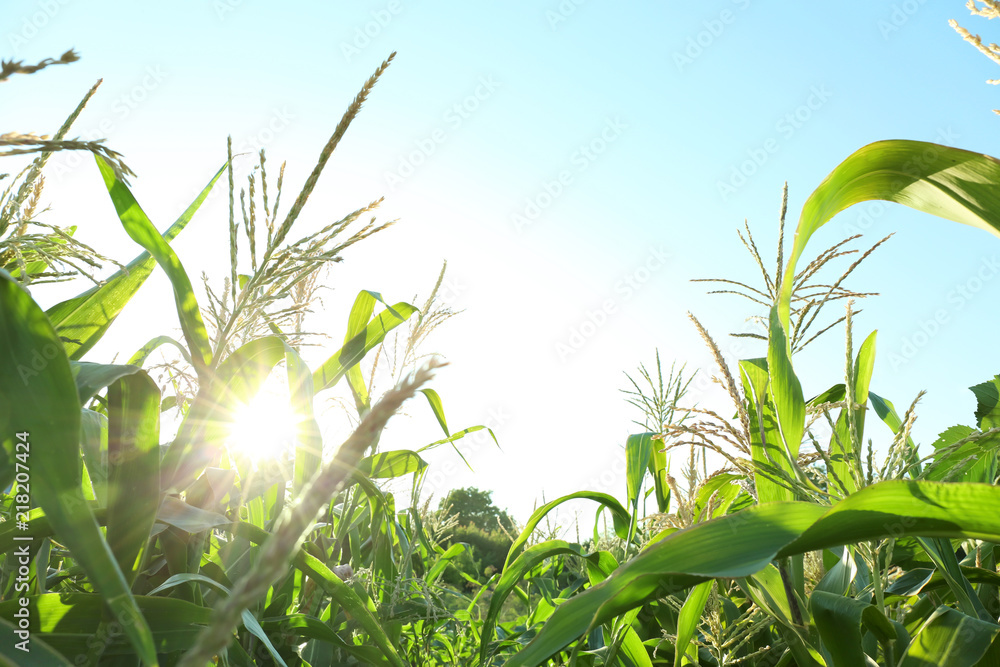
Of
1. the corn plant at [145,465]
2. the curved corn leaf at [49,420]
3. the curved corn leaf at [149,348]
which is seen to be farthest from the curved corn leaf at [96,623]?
the curved corn leaf at [149,348]

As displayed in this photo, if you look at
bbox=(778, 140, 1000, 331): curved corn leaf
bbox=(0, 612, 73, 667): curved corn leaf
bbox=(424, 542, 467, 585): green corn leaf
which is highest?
bbox=(778, 140, 1000, 331): curved corn leaf

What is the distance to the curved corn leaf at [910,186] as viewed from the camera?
848mm

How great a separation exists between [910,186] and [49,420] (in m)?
1.26

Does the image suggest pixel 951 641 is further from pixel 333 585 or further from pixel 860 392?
pixel 333 585

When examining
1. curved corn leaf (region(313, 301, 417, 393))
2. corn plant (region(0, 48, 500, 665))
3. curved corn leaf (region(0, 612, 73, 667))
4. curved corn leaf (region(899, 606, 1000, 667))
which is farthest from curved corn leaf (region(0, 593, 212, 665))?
curved corn leaf (region(899, 606, 1000, 667))

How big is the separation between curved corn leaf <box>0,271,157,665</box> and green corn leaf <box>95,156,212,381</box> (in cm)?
35

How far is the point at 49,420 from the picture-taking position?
596mm

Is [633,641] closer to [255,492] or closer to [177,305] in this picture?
[255,492]

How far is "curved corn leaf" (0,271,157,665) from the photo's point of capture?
563 mm

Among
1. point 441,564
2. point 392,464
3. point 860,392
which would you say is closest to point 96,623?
point 392,464

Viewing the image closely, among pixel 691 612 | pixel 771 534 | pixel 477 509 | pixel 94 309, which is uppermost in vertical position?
pixel 94 309

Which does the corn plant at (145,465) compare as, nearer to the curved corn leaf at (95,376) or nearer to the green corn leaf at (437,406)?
the curved corn leaf at (95,376)

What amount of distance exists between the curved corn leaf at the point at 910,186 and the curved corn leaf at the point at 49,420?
3.36ft

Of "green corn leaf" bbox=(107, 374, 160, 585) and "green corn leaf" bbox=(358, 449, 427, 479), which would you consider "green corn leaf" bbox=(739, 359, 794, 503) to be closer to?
"green corn leaf" bbox=(358, 449, 427, 479)
